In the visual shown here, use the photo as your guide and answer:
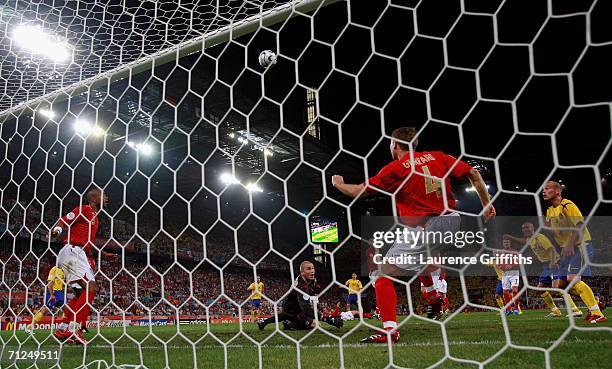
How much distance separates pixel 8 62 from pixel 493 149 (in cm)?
1196

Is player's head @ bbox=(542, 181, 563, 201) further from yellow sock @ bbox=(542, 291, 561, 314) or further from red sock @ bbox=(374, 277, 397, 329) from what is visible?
yellow sock @ bbox=(542, 291, 561, 314)

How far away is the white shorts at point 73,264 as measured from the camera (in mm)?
3840

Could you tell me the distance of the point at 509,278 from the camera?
7625 mm

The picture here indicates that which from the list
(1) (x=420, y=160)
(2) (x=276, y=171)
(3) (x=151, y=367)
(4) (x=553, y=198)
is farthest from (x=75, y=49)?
(2) (x=276, y=171)

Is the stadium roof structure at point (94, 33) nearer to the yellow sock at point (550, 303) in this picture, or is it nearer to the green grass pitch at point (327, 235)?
the yellow sock at point (550, 303)

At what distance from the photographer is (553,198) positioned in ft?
13.3

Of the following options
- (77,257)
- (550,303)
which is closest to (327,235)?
(550,303)

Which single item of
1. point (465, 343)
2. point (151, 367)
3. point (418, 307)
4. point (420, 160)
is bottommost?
point (418, 307)

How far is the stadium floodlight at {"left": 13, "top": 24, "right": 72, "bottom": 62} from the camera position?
10.3 feet

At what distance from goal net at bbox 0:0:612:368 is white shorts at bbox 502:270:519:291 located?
56 centimetres

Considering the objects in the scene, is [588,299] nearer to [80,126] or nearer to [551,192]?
[551,192]

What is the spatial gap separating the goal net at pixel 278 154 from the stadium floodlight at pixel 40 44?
0.02 meters

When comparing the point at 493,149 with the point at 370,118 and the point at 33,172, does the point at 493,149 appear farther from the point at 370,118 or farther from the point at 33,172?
the point at 33,172

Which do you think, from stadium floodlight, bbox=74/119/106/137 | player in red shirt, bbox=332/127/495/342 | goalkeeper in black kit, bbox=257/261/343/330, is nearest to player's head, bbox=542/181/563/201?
player in red shirt, bbox=332/127/495/342
